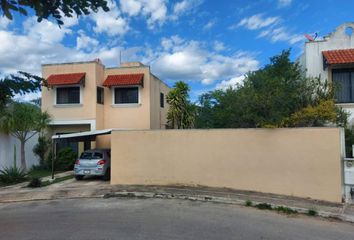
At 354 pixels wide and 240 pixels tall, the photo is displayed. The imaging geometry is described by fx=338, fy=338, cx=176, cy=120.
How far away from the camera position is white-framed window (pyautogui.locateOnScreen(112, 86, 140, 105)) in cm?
2236

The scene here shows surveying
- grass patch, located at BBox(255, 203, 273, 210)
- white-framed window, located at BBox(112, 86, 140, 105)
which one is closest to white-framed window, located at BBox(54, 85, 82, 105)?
white-framed window, located at BBox(112, 86, 140, 105)

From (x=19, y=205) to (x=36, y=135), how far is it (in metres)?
10.8

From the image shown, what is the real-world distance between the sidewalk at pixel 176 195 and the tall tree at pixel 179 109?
9457mm

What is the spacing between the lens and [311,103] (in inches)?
555

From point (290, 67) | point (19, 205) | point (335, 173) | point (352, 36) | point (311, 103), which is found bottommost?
point (19, 205)

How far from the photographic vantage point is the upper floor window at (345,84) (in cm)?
1652

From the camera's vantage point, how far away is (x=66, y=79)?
21.3 m

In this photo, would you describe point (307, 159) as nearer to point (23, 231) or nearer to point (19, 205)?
point (23, 231)

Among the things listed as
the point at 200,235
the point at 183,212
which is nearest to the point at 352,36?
the point at 183,212

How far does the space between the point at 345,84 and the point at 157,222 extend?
42.3 ft

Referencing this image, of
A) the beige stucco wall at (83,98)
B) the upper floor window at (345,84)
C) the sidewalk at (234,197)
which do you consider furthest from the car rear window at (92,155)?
the upper floor window at (345,84)

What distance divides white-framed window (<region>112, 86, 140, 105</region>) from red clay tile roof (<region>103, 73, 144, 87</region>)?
2.41ft

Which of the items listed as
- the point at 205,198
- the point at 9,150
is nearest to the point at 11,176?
the point at 9,150

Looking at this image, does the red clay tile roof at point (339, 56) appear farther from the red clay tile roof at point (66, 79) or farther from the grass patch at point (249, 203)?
the red clay tile roof at point (66, 79)
